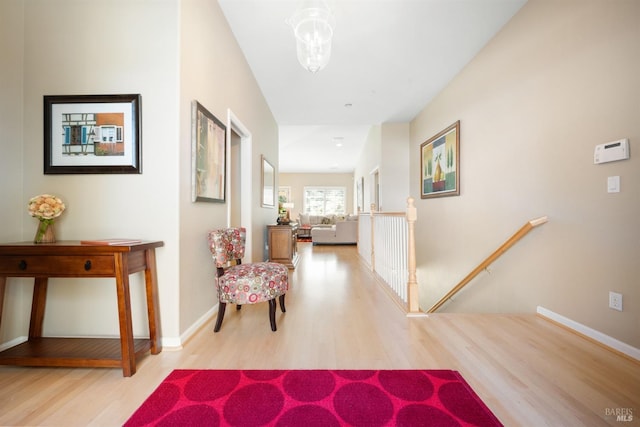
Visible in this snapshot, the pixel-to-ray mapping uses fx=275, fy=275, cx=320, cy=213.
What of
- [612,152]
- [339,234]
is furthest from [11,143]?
[339,234]

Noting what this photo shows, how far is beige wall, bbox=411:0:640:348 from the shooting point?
1820 mm

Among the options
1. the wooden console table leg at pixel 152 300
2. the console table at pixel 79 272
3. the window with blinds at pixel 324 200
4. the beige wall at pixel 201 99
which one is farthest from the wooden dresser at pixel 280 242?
the window with blinds at pixel 324 200

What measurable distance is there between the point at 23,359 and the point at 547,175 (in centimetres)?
396

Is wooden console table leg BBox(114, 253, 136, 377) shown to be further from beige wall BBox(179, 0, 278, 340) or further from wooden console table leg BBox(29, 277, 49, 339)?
wooden console table leg BBox(29, 277, 49, 339)

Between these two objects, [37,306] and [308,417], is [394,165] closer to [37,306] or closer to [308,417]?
[308,417]

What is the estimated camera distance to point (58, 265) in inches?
61.3

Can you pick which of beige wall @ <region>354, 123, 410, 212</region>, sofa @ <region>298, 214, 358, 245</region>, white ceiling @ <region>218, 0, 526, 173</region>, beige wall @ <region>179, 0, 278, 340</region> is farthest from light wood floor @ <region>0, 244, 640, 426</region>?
sofa @ <region>298, 214, 358, 245</region>

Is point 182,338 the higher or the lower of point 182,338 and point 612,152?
the lower

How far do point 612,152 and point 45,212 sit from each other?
3.69 meters

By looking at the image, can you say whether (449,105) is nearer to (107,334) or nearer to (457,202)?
(457,202)

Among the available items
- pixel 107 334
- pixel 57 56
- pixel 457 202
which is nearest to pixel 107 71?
pixel 57 56

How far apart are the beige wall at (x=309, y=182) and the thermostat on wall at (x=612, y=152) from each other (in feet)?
34.9

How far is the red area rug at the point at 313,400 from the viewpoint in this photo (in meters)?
1.25

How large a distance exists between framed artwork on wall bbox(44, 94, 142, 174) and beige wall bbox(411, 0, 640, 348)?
3231 mm
